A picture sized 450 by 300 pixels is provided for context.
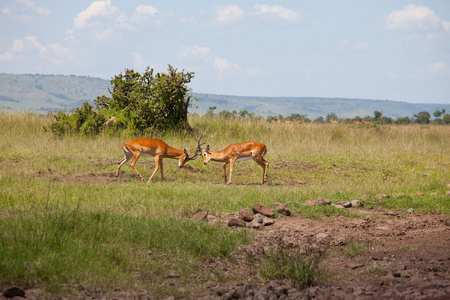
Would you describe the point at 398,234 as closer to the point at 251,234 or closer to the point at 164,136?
the point at 251,234

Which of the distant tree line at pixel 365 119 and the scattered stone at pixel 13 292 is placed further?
the distant tree line at pixel 365 119

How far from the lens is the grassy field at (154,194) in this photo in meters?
5.36

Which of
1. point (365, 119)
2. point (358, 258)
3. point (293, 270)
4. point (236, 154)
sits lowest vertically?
point (358, 258)

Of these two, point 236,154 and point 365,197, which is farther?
point 236,154

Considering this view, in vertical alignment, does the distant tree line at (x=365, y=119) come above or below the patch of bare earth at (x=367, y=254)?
above

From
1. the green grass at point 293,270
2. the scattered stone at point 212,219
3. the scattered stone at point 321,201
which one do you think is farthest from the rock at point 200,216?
the scattered stone at point 321,201

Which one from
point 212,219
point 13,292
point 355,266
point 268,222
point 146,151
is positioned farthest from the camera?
point 146,151

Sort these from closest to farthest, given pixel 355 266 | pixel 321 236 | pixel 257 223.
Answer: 1. pixel 355 266
2. pixel 321 236
3. pixel 257 223

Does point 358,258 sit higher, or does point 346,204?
point 346,204

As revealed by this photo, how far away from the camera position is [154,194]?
9.73 metres

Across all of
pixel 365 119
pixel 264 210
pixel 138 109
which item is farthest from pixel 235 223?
pixel 365 119

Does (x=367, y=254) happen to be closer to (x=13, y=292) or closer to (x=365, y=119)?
(x=13, y=292)

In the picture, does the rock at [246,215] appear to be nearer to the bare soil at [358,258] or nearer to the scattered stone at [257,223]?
the scattered stone at [257,223]

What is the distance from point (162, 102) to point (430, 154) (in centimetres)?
1019
